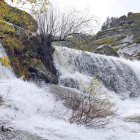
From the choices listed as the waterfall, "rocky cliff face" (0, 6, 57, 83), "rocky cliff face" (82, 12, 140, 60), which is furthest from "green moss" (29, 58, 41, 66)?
"rocky cliff face" (82, 12, 140, 60)

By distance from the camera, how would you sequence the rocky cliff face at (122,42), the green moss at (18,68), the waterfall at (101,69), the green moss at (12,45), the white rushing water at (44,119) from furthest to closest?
the rocky cliff face at (122,42) < the waterfall at (101,69) < the green moss at (12,45) < the green moss at (18,68) < the white rushing water at (44,119)

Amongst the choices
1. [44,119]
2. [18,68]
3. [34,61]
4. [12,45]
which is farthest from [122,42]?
[44,119]

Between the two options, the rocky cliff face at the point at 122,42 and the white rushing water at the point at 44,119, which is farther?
the rocky cliff face at the point at 122,42

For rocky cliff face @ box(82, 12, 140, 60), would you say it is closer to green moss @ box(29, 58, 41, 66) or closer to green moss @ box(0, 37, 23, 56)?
green moss @ box(29, 58, 41, 66)

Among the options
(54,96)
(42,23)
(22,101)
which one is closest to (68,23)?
(42,23)

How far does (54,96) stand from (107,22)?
6433 cm

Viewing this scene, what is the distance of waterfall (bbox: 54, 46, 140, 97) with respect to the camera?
13103mm

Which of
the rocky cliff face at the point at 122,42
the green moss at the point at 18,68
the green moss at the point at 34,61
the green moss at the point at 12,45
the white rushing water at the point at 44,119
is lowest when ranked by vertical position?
the white rushing water at the point at 44,119

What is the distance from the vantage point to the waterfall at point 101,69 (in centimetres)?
1310

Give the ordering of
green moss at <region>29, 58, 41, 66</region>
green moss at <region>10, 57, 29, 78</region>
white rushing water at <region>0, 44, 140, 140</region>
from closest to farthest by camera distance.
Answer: white rushing water at <region>0, 44, 140, 140</region> < green moss at <region>10, 57, 29, 78</region> < green moss at <region>29, 58, 41, 66</region>

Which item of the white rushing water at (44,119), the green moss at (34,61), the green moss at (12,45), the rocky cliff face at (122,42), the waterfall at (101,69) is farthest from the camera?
the rocky cliff face at (122,42)

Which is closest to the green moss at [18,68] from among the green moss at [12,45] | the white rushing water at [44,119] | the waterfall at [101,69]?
the green moss at [12,45]

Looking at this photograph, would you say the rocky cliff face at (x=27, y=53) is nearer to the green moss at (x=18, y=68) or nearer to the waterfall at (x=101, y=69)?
the green moss at (x=18, y=68)

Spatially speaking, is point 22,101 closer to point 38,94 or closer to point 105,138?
point 38,94
